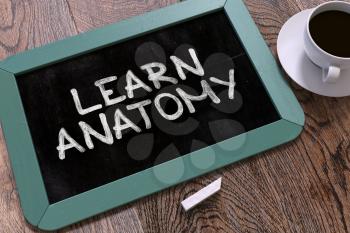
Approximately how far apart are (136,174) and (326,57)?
1.16ft

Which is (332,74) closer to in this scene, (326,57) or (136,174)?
(326,57)

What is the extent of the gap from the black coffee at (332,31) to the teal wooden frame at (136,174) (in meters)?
0.10

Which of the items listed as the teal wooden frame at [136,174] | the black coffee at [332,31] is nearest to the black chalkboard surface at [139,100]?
the teal wooden frame at [136,174]

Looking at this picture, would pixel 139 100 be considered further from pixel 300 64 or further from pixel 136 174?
pixel 300 64

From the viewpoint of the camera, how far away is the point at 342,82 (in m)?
0.66

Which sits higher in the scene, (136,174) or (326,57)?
(326,57)

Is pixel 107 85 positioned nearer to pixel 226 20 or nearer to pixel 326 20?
pixel 226 20

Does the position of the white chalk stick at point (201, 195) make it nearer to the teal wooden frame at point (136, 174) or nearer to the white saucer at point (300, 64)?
the teal wooden frame at point (136, 174)

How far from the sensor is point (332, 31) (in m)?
0.63

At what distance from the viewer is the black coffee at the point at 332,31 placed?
0.62m

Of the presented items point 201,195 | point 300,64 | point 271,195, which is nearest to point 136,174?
point 201,195

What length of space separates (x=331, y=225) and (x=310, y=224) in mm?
33

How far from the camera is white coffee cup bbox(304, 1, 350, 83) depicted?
1.98 feet

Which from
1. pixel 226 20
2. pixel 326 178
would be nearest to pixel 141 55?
pixel 226 20
